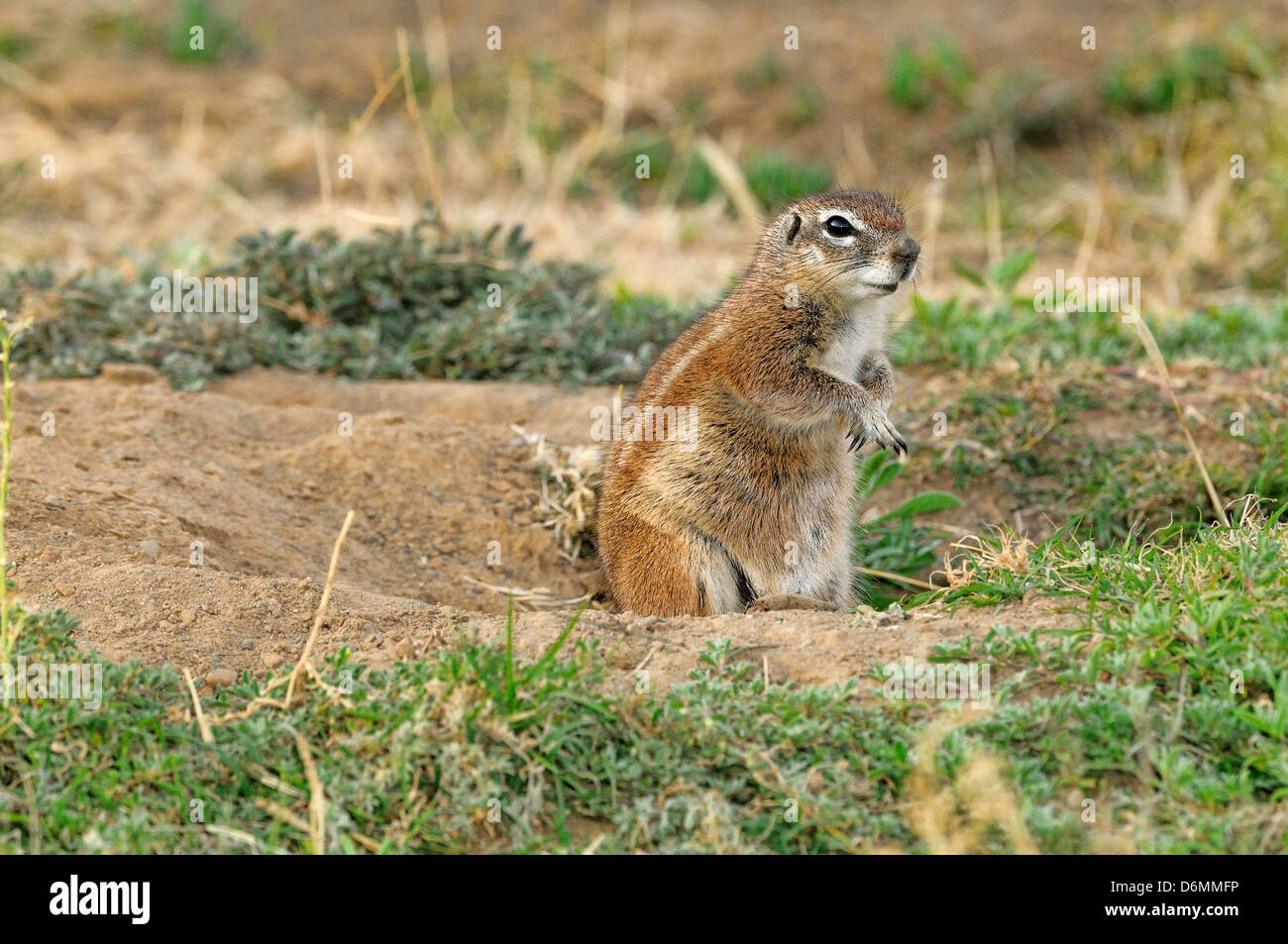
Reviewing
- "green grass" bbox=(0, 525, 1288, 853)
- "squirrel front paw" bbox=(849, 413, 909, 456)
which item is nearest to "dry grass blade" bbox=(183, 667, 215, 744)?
"green grass" bbox=(0, 525, 1288, 853)

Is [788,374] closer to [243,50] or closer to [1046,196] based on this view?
[1046,196]

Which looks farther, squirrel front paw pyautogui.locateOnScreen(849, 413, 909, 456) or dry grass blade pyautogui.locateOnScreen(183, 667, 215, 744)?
squirrel front paw pyautogui.locateOnScreen(849, 413, 909, 456)

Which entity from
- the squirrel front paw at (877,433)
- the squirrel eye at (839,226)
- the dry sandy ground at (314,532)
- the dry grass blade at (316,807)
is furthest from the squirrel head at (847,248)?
the dry grass blade at (316,807)

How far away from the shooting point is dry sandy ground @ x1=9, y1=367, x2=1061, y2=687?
12.2 ft

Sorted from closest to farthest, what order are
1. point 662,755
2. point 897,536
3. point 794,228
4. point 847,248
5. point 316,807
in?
point 316,807 → point 662,755 → point 847,248 → point 794,228 → point 897,536

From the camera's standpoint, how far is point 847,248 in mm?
4660

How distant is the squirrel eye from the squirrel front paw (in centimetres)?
60

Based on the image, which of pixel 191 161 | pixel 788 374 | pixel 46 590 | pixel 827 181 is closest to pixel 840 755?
pixel 788 374

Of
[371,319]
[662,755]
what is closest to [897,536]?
[662,755]

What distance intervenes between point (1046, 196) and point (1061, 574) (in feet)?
21.7

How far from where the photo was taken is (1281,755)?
123 inches

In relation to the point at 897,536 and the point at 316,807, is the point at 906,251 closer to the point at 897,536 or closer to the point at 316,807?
the point at 897,536

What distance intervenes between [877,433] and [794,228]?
0.79m

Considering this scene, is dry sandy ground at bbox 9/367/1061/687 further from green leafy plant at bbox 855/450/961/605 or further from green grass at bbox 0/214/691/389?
green leafy plant at bbox 855/450/961/605
